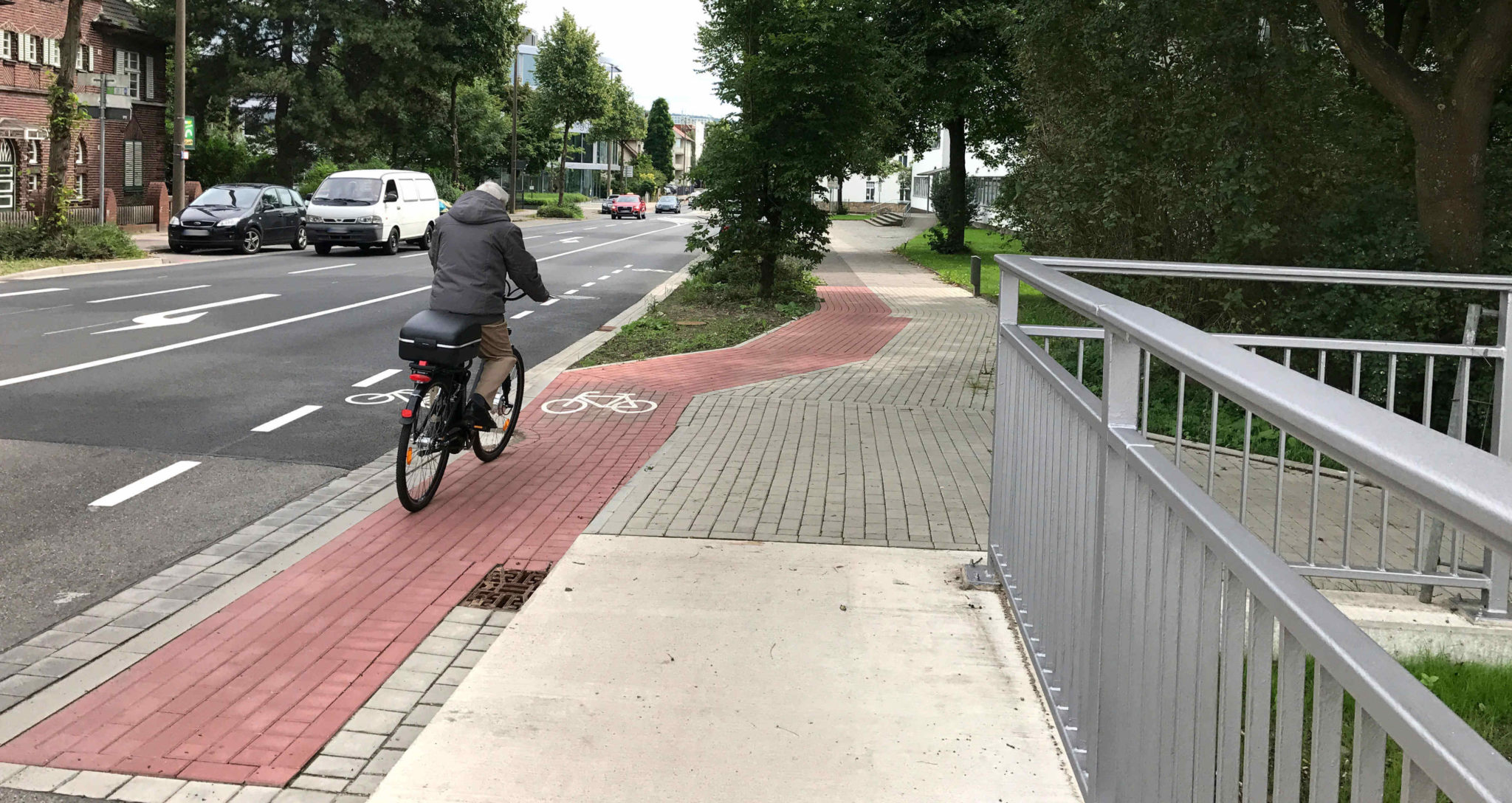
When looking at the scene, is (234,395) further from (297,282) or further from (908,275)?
(908,275)

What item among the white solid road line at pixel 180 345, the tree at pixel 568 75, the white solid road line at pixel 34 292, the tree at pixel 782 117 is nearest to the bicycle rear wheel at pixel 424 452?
the white solid road line at pixel 180 345

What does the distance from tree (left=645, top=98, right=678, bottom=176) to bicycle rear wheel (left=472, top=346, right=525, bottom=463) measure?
495ft

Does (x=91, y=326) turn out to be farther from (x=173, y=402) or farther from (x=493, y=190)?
(x=493, y=190)

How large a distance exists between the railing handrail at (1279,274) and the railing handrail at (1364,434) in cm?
294

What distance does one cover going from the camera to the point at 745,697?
14.4 ft

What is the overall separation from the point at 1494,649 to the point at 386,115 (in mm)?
54223

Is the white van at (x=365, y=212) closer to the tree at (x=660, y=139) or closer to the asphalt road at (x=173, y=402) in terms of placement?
the asphalt road at (x=173, y=402)

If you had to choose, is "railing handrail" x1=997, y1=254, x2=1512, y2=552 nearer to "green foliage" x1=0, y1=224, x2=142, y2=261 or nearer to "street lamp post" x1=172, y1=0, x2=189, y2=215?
"green foliage" x1=0, y1=224, x2=142, y2=261

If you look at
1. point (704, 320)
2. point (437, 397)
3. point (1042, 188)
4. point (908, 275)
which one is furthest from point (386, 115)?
point (437, 397)

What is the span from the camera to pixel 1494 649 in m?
5.62

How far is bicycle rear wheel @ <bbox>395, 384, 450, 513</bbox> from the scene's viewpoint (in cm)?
712

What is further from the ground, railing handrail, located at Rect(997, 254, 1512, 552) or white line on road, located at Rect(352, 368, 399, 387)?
railing handrail, located at Rect(997, 254, 1512, 552)

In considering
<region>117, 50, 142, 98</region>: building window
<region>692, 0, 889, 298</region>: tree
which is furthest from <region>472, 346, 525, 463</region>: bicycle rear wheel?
<region>117, 50, 142, 98</region>: building window

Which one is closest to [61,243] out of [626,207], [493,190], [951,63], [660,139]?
[493,190]
